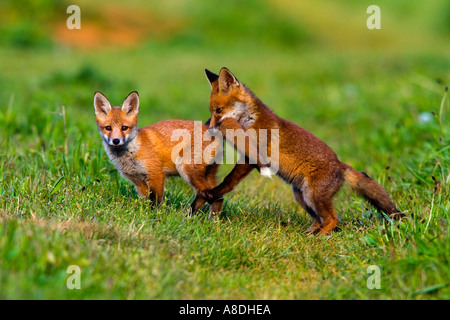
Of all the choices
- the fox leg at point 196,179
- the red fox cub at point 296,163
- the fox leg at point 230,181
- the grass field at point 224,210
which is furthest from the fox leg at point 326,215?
the fox leg at point 196,179

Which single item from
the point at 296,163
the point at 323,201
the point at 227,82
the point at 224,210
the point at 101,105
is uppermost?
the point at 227,82

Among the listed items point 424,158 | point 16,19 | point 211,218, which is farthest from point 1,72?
point 424,158

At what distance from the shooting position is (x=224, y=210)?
5.35m

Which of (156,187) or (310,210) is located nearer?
(156,187)

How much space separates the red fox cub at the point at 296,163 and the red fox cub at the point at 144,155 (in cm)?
27

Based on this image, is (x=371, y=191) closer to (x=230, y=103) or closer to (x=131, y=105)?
(x=230, y=103)

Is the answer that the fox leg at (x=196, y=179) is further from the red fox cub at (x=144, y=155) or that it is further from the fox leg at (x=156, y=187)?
the fox leg at (x=156, y=187)

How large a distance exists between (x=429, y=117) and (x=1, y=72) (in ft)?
34.3

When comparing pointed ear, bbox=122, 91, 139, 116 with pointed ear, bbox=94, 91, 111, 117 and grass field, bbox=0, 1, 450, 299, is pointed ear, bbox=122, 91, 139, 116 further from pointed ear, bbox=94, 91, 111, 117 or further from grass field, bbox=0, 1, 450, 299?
grass field, bbox=0, 1, 450, 299

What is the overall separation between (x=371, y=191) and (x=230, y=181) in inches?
57.2

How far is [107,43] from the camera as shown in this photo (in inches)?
827

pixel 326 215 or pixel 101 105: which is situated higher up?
pixel 101 105

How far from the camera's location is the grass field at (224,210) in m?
3.54

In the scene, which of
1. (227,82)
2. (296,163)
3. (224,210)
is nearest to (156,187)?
(224,210)
